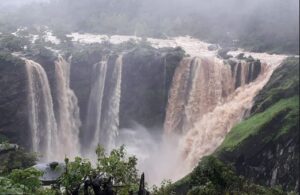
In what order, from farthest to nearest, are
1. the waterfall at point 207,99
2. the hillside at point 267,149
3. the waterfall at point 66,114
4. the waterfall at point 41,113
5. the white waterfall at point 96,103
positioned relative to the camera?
1. the white waterfall at point 96,103
2. the waterfall at point 66,114
3. the waterfall at point 41,113
4. the waterfall at point 207,99
5. the hillside at point 267,149

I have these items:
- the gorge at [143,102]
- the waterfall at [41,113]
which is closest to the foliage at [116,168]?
the gorge at [143,102]

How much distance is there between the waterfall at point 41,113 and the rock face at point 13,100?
42 cm

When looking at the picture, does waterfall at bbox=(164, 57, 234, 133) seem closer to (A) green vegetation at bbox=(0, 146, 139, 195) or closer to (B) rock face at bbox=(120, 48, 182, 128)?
(B) rock face at bbox=(120, 48, 182, 128)

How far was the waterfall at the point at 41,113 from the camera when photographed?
39750mm

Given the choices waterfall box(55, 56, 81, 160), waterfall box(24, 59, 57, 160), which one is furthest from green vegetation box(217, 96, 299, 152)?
waterfall box(24, 59, 57, 160)

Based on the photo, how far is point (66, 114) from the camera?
42375 mm

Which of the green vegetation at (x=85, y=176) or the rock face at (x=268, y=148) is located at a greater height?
the green vegetation at (x=85, y=176)

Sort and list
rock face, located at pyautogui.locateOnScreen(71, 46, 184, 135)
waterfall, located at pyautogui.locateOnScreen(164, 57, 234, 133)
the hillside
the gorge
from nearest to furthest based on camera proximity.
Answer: the hillside → the gorge → waterfall, located at pyautogui.locateOnScreen(164, 57, 234, 133) → rock face, located at pyautogui.locateOnScreen(71, 46, 184, 135)

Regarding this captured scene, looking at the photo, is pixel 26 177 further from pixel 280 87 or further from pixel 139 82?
pixel 139 82

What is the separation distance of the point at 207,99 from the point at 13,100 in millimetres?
13986

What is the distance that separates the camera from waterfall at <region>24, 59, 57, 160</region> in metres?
39.8

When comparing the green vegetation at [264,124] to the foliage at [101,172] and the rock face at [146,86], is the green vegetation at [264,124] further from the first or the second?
the foliage at [101,172]

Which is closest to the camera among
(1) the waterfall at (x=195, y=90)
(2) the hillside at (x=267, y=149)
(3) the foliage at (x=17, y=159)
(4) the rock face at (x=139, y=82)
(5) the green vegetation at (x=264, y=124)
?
(3) the foliage at (x=17, y=159)

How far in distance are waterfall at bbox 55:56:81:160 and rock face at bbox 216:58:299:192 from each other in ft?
41.1
